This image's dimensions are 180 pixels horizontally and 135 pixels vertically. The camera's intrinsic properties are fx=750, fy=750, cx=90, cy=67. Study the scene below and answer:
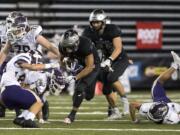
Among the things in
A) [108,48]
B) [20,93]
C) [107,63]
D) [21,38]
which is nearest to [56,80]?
[21,38]

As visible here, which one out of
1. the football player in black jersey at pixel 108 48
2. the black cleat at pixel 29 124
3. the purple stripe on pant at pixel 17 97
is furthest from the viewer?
the football player in black jersey at pixel 108 48

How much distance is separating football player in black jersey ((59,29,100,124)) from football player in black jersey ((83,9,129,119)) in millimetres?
581

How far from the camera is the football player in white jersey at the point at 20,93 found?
26.9 feet

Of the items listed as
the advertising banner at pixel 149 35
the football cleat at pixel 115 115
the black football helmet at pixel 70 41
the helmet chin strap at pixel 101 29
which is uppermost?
the advertising banner at pixel 149 35

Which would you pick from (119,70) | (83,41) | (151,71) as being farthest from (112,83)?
(151,71)

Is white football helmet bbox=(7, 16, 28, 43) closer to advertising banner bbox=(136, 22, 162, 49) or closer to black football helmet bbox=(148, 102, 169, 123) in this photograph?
black football helmet bbox=(148, 102, 169, 123)

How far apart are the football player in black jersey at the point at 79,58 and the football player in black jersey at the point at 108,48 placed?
0.58 meters

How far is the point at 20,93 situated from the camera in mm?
8195

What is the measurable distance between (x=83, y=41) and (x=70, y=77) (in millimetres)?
510

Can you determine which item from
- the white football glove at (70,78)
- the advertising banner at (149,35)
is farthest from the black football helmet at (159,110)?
the advertising banner at (149,35)

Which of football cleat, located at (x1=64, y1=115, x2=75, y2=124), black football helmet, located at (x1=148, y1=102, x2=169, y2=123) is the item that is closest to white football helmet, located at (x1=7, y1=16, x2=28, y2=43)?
football cleat, located at (x1=64, y1=115, x2=75, y2=124)

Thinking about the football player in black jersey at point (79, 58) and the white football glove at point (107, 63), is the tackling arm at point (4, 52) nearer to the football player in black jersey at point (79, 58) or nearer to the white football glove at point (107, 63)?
the football player in black jersey at point (79, 58)

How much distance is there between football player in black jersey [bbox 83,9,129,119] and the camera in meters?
9.95

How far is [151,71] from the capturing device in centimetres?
1747
